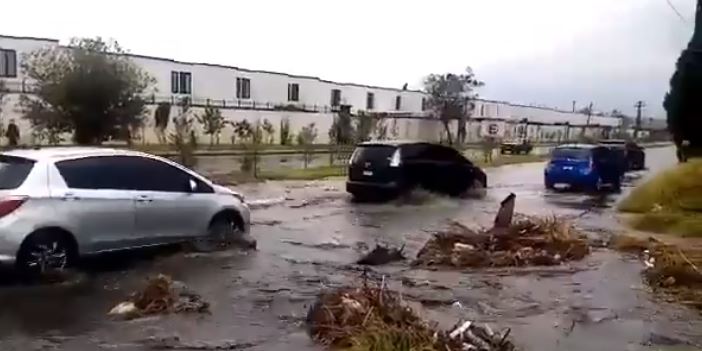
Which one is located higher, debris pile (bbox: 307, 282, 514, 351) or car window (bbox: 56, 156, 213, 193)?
car window (bbox: 56, 156, 213, 193)

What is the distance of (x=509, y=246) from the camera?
12008mm

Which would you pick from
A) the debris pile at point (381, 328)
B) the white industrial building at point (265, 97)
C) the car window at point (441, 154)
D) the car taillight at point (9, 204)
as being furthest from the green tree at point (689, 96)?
the white industrial building at point (265, 97)

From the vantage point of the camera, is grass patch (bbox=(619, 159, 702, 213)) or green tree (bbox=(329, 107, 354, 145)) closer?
grass patch (bbox=(619, 159, 702, 213))

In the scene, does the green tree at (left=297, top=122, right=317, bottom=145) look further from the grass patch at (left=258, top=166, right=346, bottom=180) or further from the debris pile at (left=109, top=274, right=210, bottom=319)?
the debris pile at (left=109, top=274, right=210, bottom=319)

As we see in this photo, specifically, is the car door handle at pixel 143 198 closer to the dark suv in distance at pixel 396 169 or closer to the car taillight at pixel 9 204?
the car taillight at pixel 9 204

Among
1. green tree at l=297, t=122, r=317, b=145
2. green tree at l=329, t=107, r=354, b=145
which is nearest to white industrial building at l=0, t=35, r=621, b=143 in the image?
green tree at l=297, t=122, r=317, b=145

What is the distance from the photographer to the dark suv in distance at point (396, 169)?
20.3 meters

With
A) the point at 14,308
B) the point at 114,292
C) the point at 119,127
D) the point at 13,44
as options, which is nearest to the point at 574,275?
the point at 114,292

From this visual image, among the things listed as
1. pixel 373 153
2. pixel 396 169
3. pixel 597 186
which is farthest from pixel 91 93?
pixel 597 186

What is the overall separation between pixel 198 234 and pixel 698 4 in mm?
13532

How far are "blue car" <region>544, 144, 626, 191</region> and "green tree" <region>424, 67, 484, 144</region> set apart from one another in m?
44.1

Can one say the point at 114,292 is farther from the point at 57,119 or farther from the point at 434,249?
the point at 57,119

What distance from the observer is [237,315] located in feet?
27.5

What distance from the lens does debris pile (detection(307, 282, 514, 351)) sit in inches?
250
